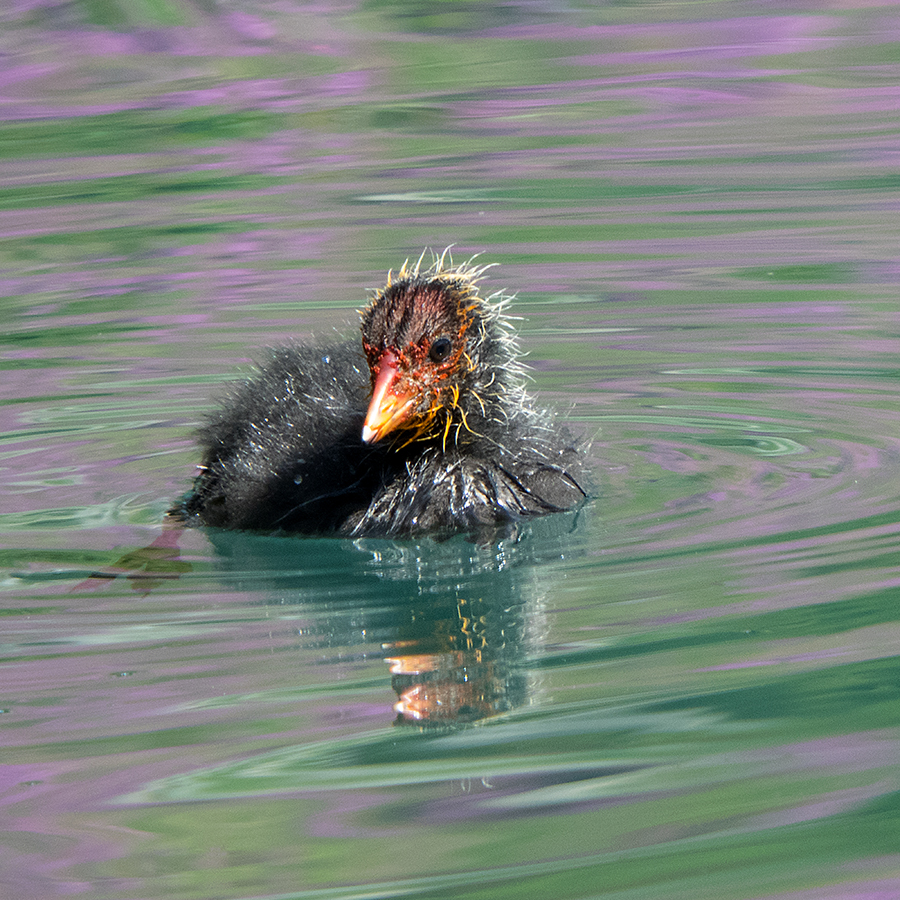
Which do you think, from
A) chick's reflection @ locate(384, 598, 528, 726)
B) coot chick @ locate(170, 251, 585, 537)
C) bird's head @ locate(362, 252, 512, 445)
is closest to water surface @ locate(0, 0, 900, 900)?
chick's reflection @ locate(384, 598, 528, 726)

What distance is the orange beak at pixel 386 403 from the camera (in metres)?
5.02

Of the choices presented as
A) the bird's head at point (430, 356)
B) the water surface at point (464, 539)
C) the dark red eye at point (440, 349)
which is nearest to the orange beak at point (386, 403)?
the bird's head at point (430, 356)

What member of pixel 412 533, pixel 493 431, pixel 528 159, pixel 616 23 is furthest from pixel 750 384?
pixel 616 23

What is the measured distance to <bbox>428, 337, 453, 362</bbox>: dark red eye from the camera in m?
5.25

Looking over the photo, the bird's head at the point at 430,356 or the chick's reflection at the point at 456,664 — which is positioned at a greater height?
the bird's head at the point at 430,356

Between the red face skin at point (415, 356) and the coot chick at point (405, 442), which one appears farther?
the coot chick at point (405, 442)

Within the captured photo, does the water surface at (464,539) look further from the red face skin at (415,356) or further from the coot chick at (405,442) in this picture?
the red face skin at (415,356)

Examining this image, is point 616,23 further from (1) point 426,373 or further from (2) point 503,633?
(2) point 503,633

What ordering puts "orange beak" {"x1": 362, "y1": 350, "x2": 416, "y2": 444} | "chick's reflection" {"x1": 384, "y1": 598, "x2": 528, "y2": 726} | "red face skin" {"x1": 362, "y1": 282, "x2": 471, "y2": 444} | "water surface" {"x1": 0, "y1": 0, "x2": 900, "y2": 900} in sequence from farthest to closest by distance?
"red face skin" {"x1": 362, "y1": 282, "x2": 471, "y2": 444} < "orange beak" {"x1": 362, "y1": 350, "x2": 416, "y2": 444} < "chick's reflection" {"x1": 384, "y1": 598, "x2": 528, "y2": 726} < "water surface" {"x1": 0, "y1": 0, "x2": 900, "y2": 900}

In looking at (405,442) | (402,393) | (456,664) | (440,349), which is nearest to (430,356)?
(440,349)

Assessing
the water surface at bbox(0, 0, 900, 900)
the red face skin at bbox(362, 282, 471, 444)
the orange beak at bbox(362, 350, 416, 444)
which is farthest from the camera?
the red face skin at bbox(362, 282, 471, 444)

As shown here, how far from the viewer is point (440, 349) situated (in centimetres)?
527

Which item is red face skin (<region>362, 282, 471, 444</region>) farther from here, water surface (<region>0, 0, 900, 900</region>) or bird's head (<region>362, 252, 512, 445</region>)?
water surface (<region>0, 0, 900, 900</region>)

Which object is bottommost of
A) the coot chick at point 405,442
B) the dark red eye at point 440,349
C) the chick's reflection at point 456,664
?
the chick's reflection at point 456,664
